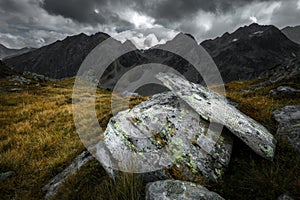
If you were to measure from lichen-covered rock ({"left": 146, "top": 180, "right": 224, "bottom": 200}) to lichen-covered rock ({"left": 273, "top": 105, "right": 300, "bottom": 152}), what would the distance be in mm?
3600

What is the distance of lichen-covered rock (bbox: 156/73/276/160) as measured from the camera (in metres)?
5.53

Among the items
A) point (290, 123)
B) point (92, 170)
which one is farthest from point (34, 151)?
point (290, 123)

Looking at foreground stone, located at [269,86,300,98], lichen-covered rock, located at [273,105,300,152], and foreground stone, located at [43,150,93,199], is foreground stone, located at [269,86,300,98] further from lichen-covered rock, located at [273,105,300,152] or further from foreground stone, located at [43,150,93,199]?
foreground stone, located at [43,150,93,199]

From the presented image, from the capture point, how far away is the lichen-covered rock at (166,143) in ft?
16.7

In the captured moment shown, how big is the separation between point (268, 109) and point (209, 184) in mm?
6541

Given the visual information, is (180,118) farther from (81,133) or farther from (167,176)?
(81,133)

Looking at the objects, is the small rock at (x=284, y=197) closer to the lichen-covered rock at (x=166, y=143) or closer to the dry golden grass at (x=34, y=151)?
the lichen-covered rock at (x=166, y=143)

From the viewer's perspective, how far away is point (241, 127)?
6055mm

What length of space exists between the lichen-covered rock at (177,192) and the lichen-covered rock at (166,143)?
2.01ft

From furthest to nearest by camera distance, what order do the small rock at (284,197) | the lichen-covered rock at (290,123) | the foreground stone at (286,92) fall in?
the foreground stone at (286,92) → the lichen-covered rock at (290,123) → the small rock at (284,197)

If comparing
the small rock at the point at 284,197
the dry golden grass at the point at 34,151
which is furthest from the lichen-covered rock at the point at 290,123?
the dry golden grass at the point at 34,151

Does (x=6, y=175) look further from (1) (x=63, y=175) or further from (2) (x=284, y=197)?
(2) (x=284, y=197)

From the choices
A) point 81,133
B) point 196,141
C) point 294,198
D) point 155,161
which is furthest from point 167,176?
point 81,133

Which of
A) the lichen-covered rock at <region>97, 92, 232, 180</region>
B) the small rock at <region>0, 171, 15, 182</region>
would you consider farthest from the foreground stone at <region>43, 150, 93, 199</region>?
the small rock at <region>0, 171, 15, 182</region>
